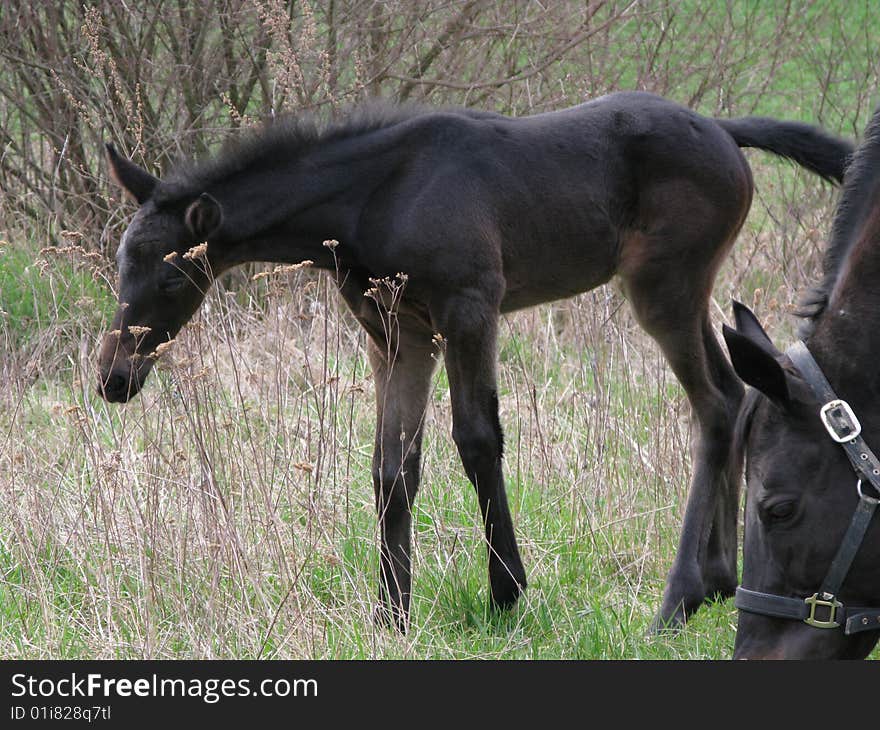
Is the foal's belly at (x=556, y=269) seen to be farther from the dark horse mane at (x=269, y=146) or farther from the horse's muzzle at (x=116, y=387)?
the horse's muzzle at (x=116, y=387)

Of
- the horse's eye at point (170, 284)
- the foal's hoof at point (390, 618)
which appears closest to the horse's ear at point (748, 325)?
the foal's hoof at point (390, 618)

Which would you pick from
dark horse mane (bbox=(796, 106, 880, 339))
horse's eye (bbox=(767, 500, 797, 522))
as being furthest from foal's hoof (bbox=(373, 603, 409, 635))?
dark horse mane (bbox=(796, 106, 880, 339))

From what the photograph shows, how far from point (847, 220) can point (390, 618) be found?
74.0 inches

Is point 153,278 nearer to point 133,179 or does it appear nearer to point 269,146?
point 133,179

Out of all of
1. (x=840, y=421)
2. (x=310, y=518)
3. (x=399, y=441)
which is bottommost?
(x=310, y=518)

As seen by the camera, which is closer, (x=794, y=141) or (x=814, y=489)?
(x=814, y=489)

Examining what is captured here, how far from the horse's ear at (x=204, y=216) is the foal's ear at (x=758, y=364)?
1.90 metres

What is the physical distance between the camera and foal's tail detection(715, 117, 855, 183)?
469 cm

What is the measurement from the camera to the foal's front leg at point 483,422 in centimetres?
392

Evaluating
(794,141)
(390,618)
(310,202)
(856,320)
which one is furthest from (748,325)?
(794,141)

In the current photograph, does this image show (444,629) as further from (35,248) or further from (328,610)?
(35,248)

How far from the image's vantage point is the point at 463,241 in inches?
155

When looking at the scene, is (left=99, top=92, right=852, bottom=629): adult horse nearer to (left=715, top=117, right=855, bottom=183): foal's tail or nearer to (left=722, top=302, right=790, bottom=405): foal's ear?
(left=715, top=117, right=855, bottom=183): foal's tail

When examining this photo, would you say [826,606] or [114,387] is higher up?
[114,387]
